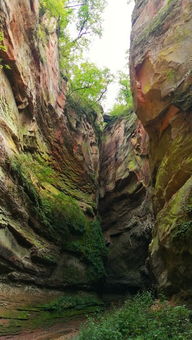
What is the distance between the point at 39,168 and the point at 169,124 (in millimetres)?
6455

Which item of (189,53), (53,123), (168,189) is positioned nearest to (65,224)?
(53,123)

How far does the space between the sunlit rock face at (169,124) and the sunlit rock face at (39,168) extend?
457 centimetres

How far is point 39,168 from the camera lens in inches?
539

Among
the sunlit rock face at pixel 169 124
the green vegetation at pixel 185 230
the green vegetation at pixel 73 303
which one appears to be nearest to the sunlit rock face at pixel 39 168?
the green vegetation at pixel 73 303

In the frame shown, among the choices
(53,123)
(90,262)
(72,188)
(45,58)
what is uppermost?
(45,58)

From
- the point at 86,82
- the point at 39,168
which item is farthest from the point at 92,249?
the point at 86,82

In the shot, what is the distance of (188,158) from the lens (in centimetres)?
851

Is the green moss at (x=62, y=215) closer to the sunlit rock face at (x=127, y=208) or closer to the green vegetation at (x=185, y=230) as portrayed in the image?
the sunlit rock face at (x=127, y=208)

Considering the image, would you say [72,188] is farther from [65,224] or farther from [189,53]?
[189,53]

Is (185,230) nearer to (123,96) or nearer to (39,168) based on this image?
(39,168)

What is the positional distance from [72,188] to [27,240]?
6453mm

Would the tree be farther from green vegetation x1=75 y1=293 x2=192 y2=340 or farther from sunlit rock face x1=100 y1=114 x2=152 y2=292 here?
green vegetation x1=75 y1=293 x2=192 y2=340

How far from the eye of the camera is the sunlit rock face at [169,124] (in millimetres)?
7664

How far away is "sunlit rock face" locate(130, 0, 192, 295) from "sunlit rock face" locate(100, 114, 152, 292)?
584cm
